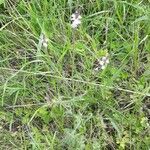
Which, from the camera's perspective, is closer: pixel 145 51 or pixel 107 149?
pixel 107 149

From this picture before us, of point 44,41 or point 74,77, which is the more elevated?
point 44,41

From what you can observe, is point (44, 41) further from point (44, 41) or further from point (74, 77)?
point (74, 77)

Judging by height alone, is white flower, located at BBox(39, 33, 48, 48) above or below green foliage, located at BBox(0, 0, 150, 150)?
above

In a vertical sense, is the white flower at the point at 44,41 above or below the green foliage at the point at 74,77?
above

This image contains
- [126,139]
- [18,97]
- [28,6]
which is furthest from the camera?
[28,6]

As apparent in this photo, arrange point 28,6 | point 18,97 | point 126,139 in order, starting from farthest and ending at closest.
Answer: point 28,6 → point 18,97 → point 126,139

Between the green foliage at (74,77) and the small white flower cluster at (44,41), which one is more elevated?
the small white flower cluster at (44,41)

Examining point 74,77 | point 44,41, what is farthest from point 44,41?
point 74,77

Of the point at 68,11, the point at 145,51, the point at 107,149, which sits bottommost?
the point at 107,149

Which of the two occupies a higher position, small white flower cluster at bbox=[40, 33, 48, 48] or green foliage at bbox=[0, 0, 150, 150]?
small white flower cluster at bbox=[40, 33, 48, 48]

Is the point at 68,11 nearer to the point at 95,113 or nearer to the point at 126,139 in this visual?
the point at 95,113

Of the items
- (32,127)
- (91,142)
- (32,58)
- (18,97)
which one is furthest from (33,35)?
(91,142)
